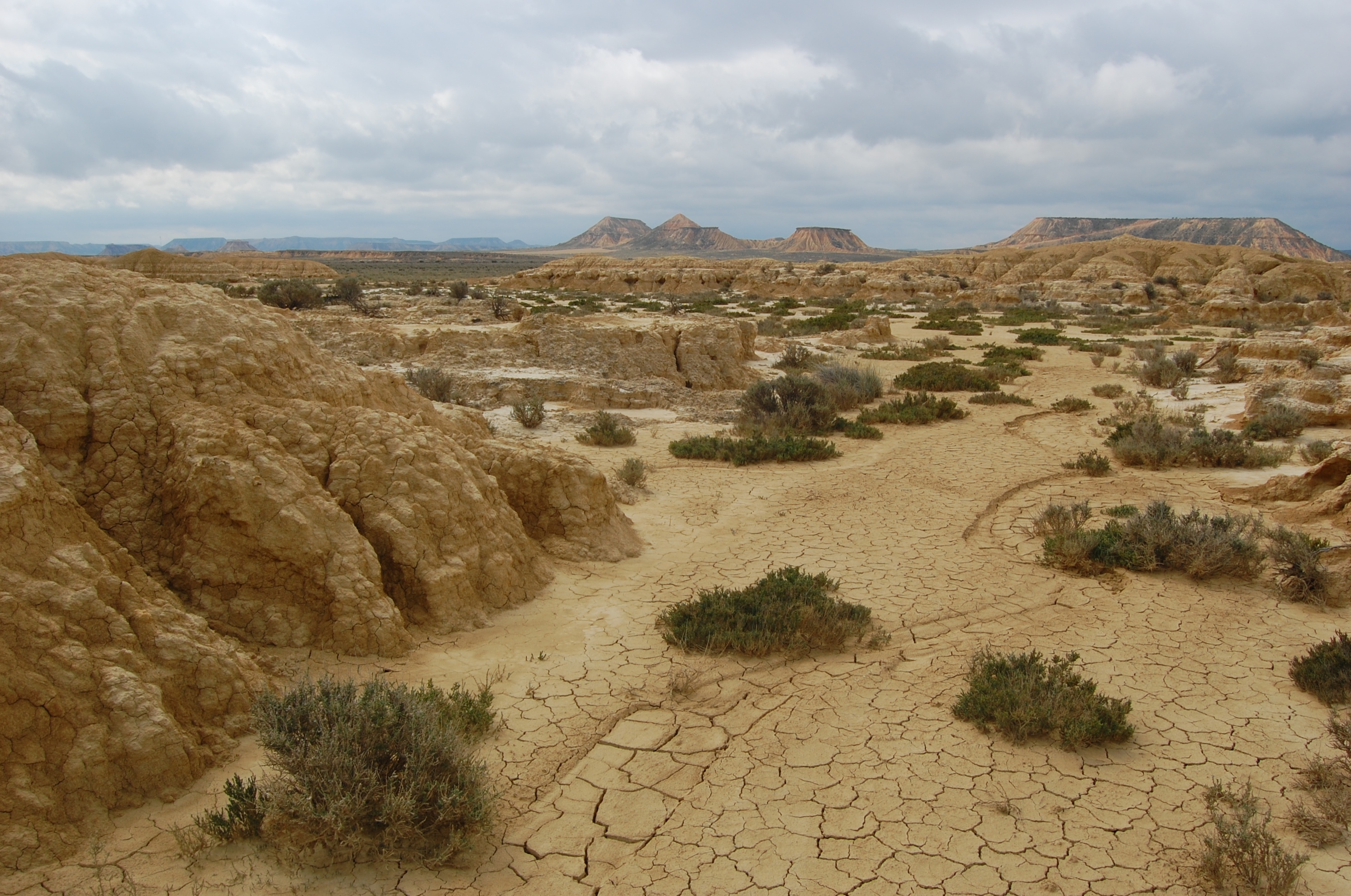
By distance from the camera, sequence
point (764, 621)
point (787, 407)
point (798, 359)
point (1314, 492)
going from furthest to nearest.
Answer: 1. point (798, 359)
2. point (787, 407)
3. point (1314, 492)
4. point (764, 621)

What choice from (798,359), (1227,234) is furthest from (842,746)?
(1227,234)

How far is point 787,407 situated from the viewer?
465 inches

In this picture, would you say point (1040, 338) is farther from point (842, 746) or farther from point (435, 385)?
point (842, 746)

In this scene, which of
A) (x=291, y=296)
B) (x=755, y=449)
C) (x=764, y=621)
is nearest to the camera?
(x=764, y=621)

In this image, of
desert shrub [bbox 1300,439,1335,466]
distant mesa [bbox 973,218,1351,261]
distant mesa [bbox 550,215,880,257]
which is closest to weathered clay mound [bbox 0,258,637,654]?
desert shrub [bbox 1300,439,1335,466]

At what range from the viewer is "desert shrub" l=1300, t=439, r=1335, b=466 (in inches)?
361

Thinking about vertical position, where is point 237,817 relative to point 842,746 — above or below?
above

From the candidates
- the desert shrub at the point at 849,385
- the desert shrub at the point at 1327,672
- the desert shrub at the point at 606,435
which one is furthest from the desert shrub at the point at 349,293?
the desert shrub at the point at 1327,672

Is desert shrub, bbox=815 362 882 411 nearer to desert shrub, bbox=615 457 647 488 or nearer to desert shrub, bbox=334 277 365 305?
desert shrub, bbox=615 457 647 488

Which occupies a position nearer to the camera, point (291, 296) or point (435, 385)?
point (435, 385)

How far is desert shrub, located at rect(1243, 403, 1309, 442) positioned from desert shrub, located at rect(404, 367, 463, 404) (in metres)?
11.6

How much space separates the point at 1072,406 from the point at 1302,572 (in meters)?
8.05

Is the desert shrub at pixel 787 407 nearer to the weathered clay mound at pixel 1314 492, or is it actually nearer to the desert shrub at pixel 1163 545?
the desert shrub at pixel 1163 545

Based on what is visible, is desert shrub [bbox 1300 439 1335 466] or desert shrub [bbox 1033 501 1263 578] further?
desert shrub [bbox 1300 439 1335 466]
